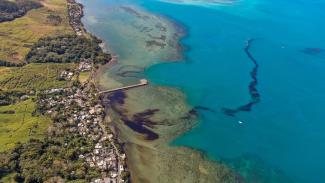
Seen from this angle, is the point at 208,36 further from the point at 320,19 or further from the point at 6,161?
the point at 6,161

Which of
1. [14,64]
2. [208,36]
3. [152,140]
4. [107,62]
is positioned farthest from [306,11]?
[14,64]

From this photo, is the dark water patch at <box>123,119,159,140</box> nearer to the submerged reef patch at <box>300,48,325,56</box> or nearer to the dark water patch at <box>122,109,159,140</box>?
the dark water patch at <box>122,109,159,140</box>

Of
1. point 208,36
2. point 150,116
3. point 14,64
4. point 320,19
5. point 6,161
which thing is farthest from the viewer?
point 320,19

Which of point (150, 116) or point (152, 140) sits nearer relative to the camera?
point (152, 140)

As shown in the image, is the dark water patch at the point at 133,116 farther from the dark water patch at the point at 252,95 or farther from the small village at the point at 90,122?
the dark water patch at the point at 252,95

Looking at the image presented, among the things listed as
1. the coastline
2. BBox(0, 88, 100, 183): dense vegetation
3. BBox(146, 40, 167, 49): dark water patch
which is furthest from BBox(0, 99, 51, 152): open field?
BBox(146, 40, 167, 49): dark water patch
